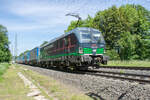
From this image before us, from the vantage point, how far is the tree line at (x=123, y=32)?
119 ft

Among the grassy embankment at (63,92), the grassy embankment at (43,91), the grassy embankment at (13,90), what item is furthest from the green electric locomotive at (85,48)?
the grassy embankment at (13,90)

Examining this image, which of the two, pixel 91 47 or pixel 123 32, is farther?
pixel 123 32

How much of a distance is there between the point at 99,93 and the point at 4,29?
63.9 meters

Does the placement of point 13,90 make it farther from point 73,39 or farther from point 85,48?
point 73,39

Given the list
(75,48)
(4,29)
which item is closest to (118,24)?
(75,48)

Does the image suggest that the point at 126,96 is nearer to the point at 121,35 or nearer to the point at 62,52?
the point at 62,52

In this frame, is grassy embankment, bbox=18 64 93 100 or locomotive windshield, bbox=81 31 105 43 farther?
locomotive windshield, bbox=81 31 105 43

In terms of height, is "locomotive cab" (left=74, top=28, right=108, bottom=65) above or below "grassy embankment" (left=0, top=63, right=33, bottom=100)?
above

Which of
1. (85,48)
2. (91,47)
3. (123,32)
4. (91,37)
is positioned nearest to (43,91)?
(85,48)

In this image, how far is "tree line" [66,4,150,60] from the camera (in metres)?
36.2

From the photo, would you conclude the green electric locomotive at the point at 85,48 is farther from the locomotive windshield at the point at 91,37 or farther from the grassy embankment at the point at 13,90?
the grassy embankment at the point at 13,90

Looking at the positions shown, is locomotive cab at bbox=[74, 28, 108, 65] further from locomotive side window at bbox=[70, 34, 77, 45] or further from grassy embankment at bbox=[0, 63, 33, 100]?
grassy embankment at bbox=[0, 63, 33, 100]

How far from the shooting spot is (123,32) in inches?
1491

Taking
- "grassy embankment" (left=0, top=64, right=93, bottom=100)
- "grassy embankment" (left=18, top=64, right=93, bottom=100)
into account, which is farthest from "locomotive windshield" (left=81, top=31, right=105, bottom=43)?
"grassy embankment" (left=18, top=64, right=93, bottom=100)
